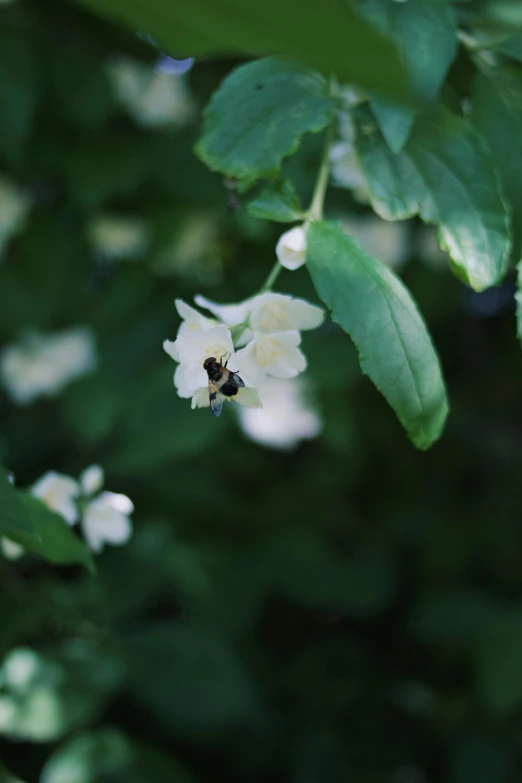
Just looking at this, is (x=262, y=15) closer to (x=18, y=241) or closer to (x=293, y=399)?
(x=293, y=399)

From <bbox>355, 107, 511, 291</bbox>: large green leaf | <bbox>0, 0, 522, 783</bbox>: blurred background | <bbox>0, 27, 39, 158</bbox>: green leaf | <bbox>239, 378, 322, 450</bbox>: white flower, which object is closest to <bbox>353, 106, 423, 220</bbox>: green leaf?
<bbox>355, 107, 511, 291</bbox>: large green leaf

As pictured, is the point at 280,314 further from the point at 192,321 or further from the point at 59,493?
the point at 59,493

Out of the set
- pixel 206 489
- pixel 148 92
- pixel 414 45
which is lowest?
pixel 206 489

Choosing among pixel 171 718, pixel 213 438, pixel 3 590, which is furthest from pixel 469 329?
pixel 3 590

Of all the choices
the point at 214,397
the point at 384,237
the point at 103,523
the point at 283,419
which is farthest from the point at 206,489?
the point at 214,397

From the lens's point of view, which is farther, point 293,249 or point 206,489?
point 206,489

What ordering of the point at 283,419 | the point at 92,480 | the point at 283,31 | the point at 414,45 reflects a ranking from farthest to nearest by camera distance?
the point at 283,419, the point at 92,480, the point at 414,45, the point at 283,31

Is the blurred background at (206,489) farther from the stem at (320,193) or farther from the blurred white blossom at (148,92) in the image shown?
the stem at (320,193)
